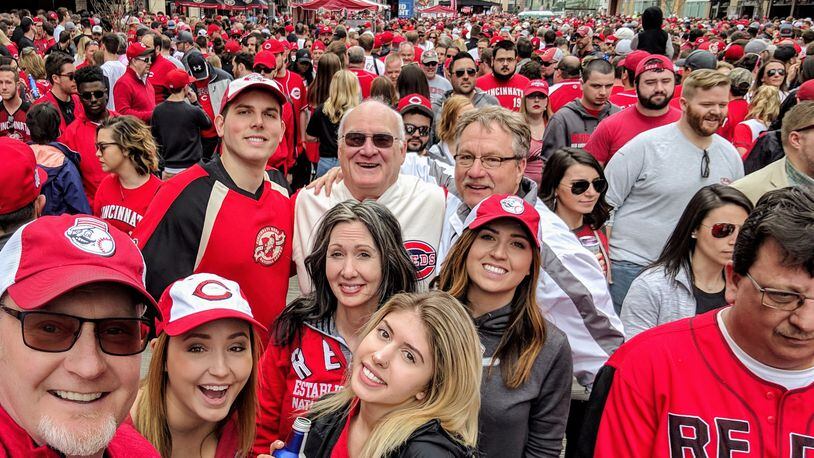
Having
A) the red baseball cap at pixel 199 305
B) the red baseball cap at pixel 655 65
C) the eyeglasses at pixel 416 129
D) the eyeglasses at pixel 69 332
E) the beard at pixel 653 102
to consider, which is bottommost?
the red baseball cap at pixel 199 305

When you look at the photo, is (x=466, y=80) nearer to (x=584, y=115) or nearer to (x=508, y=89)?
(x=508, y=89)

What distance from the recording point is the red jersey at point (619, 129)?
17.3 feet

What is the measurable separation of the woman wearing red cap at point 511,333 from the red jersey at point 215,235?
0.92m

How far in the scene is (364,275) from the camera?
2676 millimetres

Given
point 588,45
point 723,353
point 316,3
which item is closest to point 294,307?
point 723,353

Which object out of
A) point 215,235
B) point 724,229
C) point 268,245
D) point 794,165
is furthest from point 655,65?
point 215,235

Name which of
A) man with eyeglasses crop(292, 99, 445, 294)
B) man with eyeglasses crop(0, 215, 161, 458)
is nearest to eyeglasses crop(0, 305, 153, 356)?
man with eyeglasses crop(0, 215, 161, 458)

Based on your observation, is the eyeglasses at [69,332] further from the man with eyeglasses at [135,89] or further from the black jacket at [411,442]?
the man with eyeglasses at [135,89]

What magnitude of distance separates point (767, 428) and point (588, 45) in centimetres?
1515

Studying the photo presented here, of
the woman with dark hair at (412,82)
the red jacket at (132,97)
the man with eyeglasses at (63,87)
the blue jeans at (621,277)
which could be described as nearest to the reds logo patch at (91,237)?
the blue jeans at (621,277)

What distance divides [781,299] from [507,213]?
1.11m

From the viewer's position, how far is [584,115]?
6.44 metres

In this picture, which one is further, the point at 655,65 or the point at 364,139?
the point at 655,65

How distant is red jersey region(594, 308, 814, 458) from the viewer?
1.79 meters
